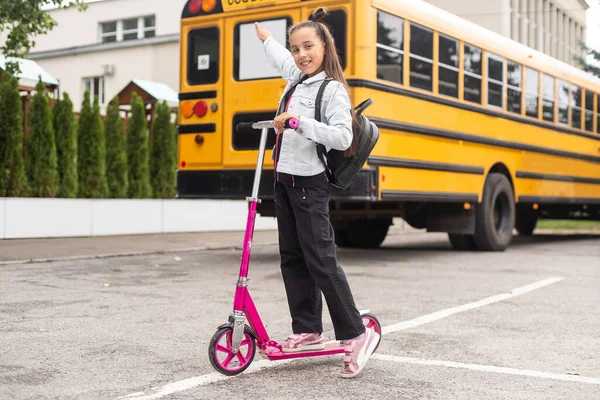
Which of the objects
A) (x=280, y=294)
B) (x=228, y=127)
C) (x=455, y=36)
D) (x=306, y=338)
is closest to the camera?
(x=306, y=338)

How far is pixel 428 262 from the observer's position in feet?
32.7

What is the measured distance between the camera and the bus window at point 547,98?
12266mm

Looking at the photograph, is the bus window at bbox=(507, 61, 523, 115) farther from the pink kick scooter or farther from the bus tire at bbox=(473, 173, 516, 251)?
the pink kick scooter

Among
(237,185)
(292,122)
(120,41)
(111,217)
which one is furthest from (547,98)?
(120,41)

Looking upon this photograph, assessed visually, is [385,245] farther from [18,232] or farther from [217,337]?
[217,337]

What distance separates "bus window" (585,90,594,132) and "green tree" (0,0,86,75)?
773 centimetres

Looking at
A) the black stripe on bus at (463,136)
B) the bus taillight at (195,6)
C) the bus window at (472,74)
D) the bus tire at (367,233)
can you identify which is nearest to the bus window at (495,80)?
the bus window at (472,74)

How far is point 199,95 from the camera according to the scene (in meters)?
9.66

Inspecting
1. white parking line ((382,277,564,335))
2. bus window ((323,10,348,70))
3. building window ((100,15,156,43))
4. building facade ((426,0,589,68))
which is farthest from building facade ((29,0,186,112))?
white parking line ((382,277,564,335))

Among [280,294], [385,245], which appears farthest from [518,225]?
[280,294]

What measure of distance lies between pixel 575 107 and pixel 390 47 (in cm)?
539

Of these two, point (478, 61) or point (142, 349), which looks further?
point (478, 61)

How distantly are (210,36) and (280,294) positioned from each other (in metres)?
3.84

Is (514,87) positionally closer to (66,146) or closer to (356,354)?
(66,146)
